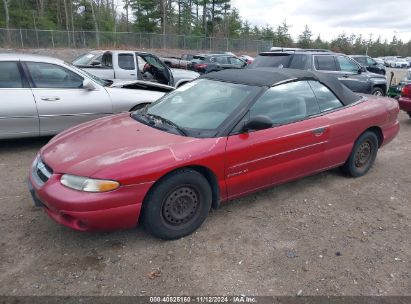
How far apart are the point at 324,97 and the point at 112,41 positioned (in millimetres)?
36223

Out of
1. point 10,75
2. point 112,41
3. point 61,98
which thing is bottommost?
point 61,98

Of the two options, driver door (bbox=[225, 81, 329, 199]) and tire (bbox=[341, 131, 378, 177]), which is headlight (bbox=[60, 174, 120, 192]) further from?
tire (bbox=[341, 131, 378, 177])

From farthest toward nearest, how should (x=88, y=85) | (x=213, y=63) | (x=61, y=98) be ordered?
(x=213, y=63) < (x=88, y=85) < (x=61, y=98)

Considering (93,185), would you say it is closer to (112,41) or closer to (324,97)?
(324,97)

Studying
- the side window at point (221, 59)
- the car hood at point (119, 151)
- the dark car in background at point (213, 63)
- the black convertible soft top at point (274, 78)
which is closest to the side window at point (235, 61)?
the dark car in background at point (213, 63)

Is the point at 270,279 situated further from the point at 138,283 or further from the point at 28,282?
the point at 28,282

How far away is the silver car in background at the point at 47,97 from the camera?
17.5ft

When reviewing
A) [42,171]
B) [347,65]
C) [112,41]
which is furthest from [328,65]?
[112,41]

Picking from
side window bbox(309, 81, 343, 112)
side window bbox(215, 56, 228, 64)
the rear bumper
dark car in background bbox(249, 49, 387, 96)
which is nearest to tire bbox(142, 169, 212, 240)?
side window bbox(309, 81, 343, 112)

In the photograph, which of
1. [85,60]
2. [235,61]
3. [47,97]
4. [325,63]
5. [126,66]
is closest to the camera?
[47,97]

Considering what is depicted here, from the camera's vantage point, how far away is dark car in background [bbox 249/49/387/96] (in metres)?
8.88

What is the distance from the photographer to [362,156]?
4844 millimetres

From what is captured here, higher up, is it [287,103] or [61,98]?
[287,103]

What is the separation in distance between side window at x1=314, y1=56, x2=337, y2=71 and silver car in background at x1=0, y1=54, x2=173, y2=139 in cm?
530
